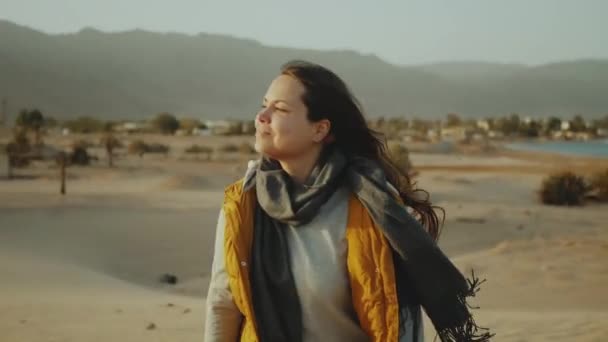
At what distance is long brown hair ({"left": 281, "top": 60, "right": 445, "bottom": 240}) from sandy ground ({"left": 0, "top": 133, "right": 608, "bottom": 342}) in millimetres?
4567

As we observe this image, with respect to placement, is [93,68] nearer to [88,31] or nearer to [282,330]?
[88,31]

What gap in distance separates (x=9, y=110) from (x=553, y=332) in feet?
271

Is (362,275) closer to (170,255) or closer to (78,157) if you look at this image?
(170,255)

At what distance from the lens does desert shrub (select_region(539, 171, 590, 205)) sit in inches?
893

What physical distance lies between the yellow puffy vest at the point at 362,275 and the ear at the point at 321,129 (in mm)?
322

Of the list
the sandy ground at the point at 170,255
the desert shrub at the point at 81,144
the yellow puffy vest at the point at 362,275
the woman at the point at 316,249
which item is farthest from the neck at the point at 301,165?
the desert shrub at the point at 81,144

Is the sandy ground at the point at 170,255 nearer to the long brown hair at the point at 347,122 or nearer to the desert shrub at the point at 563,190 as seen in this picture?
the desert shrub at the point at 563,190

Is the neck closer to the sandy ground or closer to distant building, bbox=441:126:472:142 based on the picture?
the sandy ground

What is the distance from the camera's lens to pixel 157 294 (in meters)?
10.3

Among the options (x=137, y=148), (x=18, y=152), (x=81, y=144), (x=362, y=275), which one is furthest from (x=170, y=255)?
(x=137, y=148)

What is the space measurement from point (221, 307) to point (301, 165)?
560 mm

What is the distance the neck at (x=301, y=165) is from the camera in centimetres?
277

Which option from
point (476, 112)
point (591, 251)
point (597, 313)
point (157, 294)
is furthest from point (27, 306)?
point (476, 112)

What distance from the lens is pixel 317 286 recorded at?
2.58 meters
